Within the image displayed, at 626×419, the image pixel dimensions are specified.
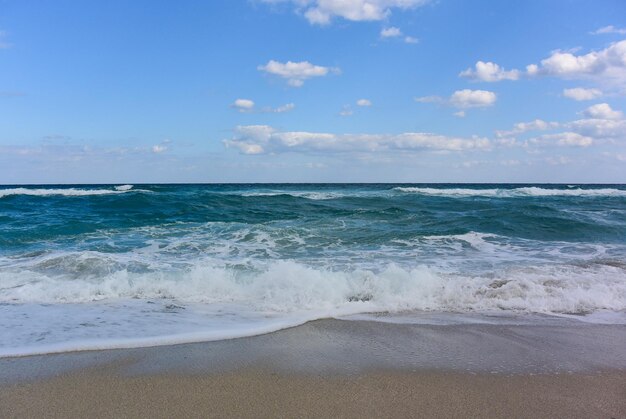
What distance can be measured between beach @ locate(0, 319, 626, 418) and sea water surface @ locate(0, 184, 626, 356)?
19.4 inches

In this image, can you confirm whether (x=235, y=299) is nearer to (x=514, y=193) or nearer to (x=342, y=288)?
(x=342, y=288)

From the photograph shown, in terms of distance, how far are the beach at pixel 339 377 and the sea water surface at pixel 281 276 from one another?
49cm

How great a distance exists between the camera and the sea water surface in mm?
4891

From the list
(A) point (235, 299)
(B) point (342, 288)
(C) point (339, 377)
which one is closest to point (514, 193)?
(B) point (342, 288)

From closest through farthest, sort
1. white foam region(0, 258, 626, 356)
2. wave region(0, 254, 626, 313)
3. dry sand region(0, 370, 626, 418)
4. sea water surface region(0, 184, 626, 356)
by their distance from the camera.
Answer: dry sand region(0, 370, 626, 418) < white foam region(0, 258, 626, 356) < sea water surface region(0, 184, 626, 356) < wave region(0, 254, 626, 313)

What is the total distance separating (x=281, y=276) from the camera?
6.57 meters

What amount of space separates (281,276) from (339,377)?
331 centimetres

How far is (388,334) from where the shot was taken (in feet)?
14.4

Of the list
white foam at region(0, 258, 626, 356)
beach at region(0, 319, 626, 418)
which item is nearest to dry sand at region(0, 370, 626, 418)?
beach at region(0, 319, 626, 418)

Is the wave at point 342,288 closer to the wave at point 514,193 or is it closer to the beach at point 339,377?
the beach at point 339,377

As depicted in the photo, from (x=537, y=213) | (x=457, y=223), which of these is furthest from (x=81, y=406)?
(x=537, y=213)

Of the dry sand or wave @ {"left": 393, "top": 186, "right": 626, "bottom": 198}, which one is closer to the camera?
the dry sand

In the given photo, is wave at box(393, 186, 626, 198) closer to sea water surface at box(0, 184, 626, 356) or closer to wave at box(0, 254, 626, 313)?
sea water surface at box(0, 184, 626, 356)

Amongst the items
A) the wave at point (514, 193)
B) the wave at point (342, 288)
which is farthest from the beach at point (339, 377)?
the wave at point (514, 193)
